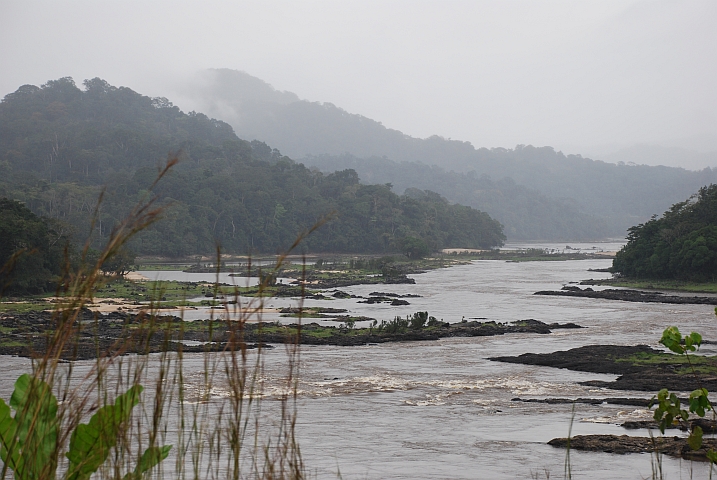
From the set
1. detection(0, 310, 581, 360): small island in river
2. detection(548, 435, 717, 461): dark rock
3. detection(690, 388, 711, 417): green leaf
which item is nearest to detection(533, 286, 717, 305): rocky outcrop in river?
detection(0, 310, 581, 360): small island in river

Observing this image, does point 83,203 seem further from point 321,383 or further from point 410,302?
point 321,383

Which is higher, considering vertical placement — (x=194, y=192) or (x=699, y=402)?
(x=194, y=192)

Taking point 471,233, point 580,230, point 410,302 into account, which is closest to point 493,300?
point 410,302

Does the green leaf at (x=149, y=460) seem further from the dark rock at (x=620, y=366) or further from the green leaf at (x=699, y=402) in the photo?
the dark rock at (x=620, y=366)

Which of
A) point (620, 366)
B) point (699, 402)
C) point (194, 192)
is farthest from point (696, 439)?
point (194, 192)

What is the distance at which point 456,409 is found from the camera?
15.1 meters

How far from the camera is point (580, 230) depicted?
192250 mm

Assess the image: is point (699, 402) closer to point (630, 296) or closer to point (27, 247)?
point (27, 247)

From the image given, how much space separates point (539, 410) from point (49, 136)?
105679 mm

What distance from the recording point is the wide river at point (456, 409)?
10938mm

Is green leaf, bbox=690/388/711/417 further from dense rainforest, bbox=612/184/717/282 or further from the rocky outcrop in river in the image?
dense rainforest, bbox=612/184/717/282

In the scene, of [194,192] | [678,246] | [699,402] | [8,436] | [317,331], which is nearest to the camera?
A: [8,436]

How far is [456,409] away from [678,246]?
37.5m

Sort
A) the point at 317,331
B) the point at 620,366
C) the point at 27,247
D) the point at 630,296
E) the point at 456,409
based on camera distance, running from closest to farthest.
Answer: the point at 456,409
the point at 620,366
the point at 317,331
the point at 27,247
the point at 630,296
